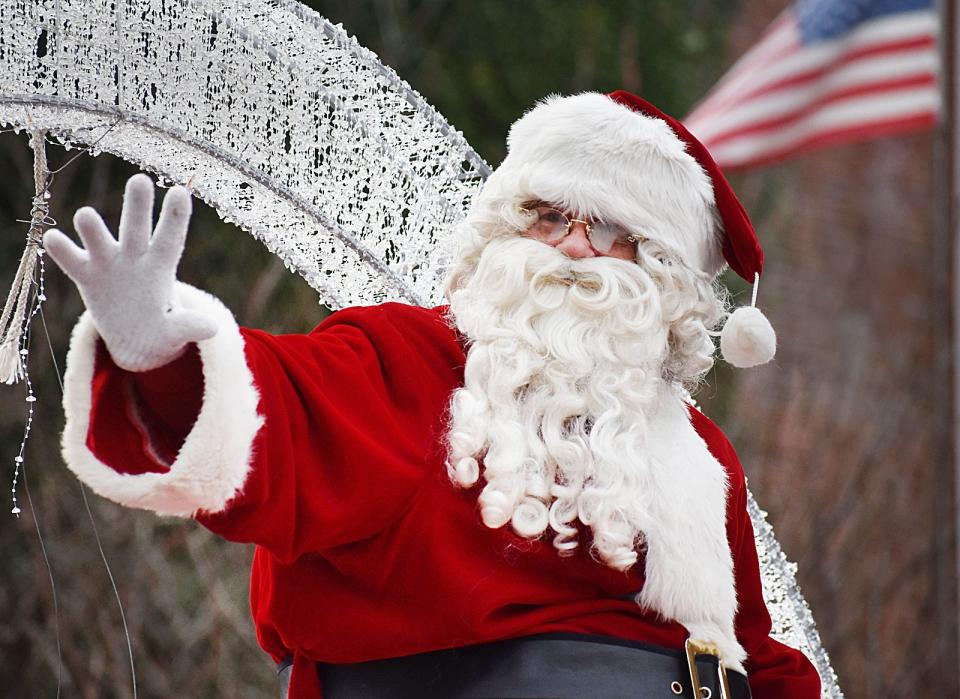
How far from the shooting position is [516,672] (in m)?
1.76

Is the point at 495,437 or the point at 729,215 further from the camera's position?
the point at 729,215

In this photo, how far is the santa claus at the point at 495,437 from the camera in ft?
4.91

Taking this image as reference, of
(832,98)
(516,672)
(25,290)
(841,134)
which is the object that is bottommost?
(516,672)

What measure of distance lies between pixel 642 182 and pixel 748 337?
0.96 feet

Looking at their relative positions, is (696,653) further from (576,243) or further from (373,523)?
(576,243)

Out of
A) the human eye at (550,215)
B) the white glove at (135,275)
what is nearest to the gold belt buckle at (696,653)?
the human eye at (550,215)

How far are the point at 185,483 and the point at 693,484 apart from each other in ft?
2.51

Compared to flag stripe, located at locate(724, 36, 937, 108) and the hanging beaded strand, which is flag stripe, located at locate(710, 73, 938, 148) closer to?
flag stripe, located at locate(724, 36, 937, 108)

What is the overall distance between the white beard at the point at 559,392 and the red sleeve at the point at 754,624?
0.70ft

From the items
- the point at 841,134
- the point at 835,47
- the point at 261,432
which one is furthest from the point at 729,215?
the point at 835,47

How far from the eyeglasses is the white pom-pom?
0.20 meters

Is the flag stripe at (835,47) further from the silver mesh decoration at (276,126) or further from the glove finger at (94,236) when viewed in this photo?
the glove finger at (94,236)

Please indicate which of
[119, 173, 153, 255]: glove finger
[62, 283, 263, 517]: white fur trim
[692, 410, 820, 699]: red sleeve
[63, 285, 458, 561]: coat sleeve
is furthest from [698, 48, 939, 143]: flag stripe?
[119, 173, 153, 255]: glove finger

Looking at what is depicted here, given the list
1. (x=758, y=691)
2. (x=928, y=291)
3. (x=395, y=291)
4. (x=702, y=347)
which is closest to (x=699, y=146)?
(x=702, y=347)
